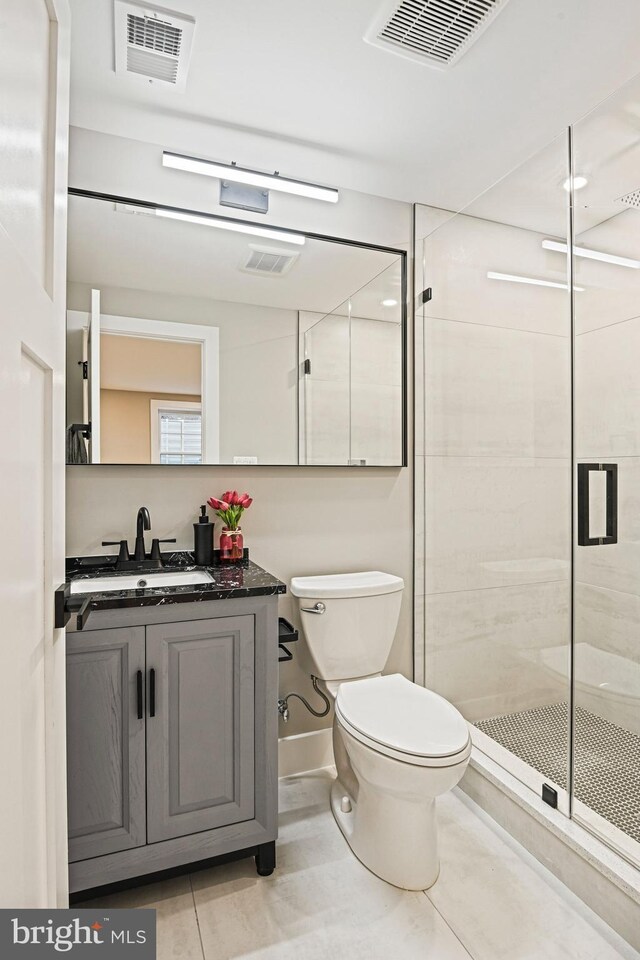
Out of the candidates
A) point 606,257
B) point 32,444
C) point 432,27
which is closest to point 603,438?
point 606,257

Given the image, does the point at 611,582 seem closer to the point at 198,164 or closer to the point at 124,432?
the point at 124,432

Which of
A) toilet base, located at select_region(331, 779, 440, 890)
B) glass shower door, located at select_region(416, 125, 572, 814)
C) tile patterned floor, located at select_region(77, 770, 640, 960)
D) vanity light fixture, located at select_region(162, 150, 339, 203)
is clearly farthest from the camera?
vanity light fixture, located at select_region(162, 150, 339, 203)

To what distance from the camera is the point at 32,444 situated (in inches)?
31.9

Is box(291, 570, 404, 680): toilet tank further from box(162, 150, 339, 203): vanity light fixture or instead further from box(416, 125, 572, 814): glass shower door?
box(162, 150, 339, 203): vanity light fixture

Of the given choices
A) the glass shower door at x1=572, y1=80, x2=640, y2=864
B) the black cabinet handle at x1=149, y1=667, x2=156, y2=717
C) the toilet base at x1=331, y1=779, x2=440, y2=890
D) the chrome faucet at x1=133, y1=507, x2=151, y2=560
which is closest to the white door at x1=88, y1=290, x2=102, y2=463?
the chrome faucet at x1=133, y1=507, x2=151, y2=560

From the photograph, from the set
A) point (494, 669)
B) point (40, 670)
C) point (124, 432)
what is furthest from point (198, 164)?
point (494, 669)

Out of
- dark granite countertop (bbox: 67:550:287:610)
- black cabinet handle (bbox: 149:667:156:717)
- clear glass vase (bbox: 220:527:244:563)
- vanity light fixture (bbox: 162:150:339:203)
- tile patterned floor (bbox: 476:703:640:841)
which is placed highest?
vanity light fixture (bbox: 162:150:339:203)

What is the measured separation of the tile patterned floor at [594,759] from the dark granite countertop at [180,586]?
1.08m

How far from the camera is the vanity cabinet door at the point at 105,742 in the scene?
145cm

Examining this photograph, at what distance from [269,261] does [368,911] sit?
2.23 metres

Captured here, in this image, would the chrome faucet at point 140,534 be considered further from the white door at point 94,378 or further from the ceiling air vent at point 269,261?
the ceiling air vent at point 269,261

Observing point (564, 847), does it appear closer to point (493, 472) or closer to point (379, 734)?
point (379, 734)

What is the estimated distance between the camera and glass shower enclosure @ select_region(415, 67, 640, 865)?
173cm

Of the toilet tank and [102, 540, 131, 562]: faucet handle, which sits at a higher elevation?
[102, 540, 131, 562]: faucet handle
